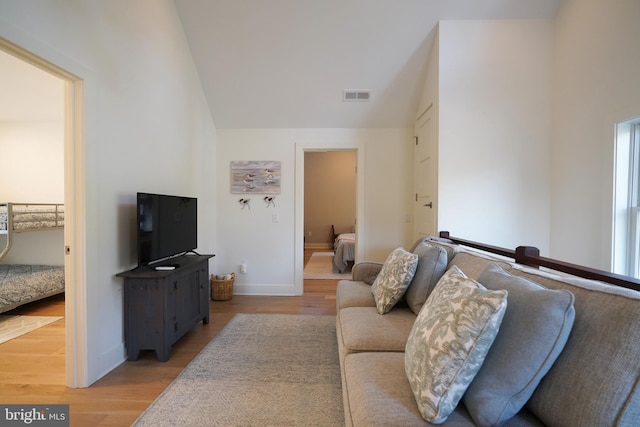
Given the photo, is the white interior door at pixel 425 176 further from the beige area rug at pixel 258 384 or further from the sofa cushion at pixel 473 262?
the beige area rug at pixel 258 384

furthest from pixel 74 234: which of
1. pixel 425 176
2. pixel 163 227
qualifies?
pixel 425 176

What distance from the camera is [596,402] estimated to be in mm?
753

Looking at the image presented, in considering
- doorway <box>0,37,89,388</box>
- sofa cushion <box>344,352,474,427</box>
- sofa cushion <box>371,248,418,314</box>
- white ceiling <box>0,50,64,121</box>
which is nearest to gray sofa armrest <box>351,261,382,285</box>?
sofa cushion <box>371,248,418,314</box>

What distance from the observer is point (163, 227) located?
2.38 metres

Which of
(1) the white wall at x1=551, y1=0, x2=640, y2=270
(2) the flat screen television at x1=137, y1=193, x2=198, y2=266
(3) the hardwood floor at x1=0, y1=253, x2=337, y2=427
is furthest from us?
(2) the flat screen television at x1=137, y1=193, x2=198, y2=266

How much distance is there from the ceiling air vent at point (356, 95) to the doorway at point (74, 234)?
2568 mm

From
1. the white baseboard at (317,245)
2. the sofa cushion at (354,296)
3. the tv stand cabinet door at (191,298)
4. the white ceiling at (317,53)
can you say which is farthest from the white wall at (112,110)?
the white baseboard at (317,245)

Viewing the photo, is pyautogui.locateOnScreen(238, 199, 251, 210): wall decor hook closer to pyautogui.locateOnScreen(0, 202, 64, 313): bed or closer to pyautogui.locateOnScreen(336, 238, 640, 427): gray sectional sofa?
pyautogui.locateOnScreen(0, 202, 64, 313): bed

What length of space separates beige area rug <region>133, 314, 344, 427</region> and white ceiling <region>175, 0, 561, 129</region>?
267 centimetres

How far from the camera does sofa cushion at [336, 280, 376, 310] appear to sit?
2088 mm

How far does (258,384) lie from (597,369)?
1.74 meters

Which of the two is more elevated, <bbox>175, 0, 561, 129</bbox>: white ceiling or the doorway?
<bbox>175, 0, 561, 129</bbox>: white ceiling

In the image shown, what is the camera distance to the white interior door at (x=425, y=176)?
2961mm

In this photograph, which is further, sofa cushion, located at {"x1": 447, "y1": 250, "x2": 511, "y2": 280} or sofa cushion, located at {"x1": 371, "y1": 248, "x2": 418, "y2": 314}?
sofa cushion, located at {"x1": 371, "y1": 248, "x2": 418, "y2": 314}
